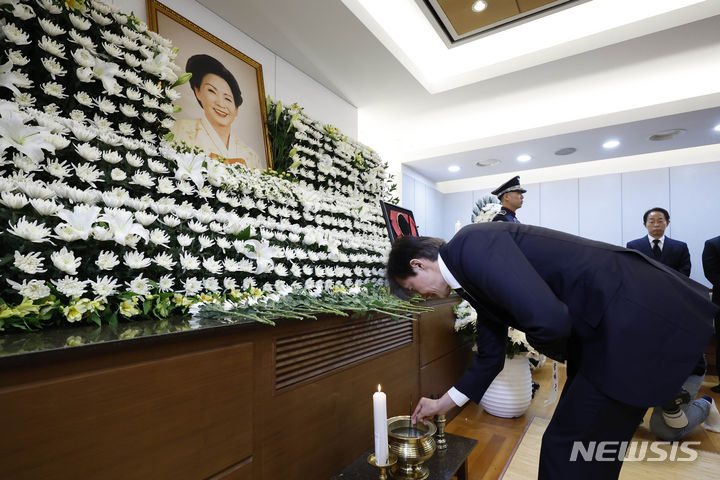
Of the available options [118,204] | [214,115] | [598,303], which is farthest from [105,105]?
[598,303]

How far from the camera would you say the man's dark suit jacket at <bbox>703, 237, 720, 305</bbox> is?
11.9 feet

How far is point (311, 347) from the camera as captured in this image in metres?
1.41

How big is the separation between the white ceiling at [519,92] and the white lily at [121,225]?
2084 mm

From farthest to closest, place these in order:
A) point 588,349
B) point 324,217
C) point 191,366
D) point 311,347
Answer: point 324,217, point 311,347, point 588,349, point 191,366

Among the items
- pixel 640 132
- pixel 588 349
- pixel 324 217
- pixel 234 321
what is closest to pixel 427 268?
pixel 588 349

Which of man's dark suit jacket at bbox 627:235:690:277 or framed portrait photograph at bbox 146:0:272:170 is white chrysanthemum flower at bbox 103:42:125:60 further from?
man's dark suit jacket at bbox 627:235:690:277

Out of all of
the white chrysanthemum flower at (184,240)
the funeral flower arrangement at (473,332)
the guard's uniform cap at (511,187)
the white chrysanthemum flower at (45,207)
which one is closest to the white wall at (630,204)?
the guard's uniform cap at (511,187)

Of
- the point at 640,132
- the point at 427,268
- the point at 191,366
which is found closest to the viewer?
the point at 191,366

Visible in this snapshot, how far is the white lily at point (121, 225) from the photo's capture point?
3.54 ft

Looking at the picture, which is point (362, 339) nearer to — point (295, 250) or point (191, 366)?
point (295, 250)

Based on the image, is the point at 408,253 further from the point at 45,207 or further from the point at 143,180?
the point at 45,207

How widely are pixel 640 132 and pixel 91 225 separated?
5.37 m

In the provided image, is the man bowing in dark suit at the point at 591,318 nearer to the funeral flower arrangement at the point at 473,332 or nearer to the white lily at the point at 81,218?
the white lily at the point at 81,218

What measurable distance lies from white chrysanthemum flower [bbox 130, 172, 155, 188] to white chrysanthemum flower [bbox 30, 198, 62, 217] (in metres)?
0.30
